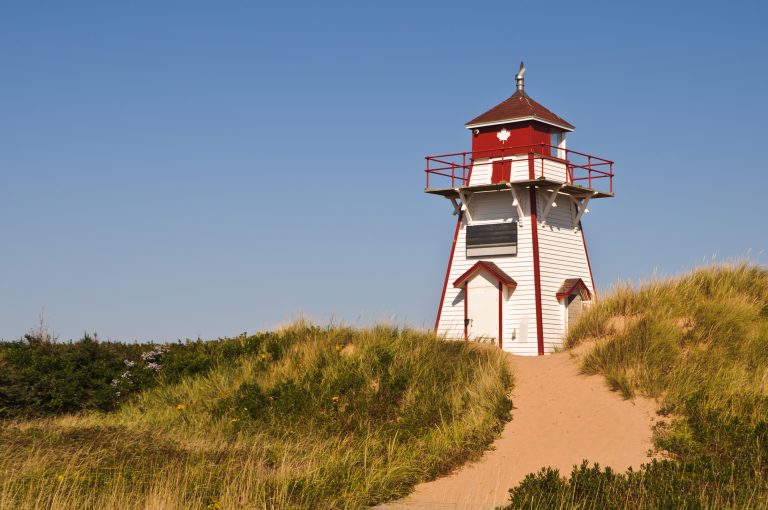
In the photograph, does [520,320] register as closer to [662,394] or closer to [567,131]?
[567,131]

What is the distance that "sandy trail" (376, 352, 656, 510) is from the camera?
652 inches

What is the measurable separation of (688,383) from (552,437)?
10.2 ft

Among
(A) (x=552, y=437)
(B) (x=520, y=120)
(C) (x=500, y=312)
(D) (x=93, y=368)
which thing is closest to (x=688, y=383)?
(A) (x=552, y=437)

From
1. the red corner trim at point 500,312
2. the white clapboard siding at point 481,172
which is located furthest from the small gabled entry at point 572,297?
the white clapboard siding at point 481,172

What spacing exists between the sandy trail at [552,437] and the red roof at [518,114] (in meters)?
11.1

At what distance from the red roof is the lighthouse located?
4 centimetres

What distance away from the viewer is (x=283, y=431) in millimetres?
20094

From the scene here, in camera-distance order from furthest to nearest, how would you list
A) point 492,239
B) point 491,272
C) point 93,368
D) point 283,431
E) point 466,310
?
point 492,239, point 466,310, point 491,272, point 93,368, point 283,431

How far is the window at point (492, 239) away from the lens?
3134 centimetres

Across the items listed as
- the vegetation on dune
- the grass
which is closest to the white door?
the grass

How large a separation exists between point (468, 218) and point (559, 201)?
331 cm

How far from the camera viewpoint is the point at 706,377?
1966 cm

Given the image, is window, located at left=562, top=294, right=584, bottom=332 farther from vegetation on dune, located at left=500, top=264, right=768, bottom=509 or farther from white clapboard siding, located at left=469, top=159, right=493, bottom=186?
vegetation on dune, located at left=500, top=264, right=768, bottom=509

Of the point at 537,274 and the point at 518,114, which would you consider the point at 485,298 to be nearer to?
the point at 537,274
